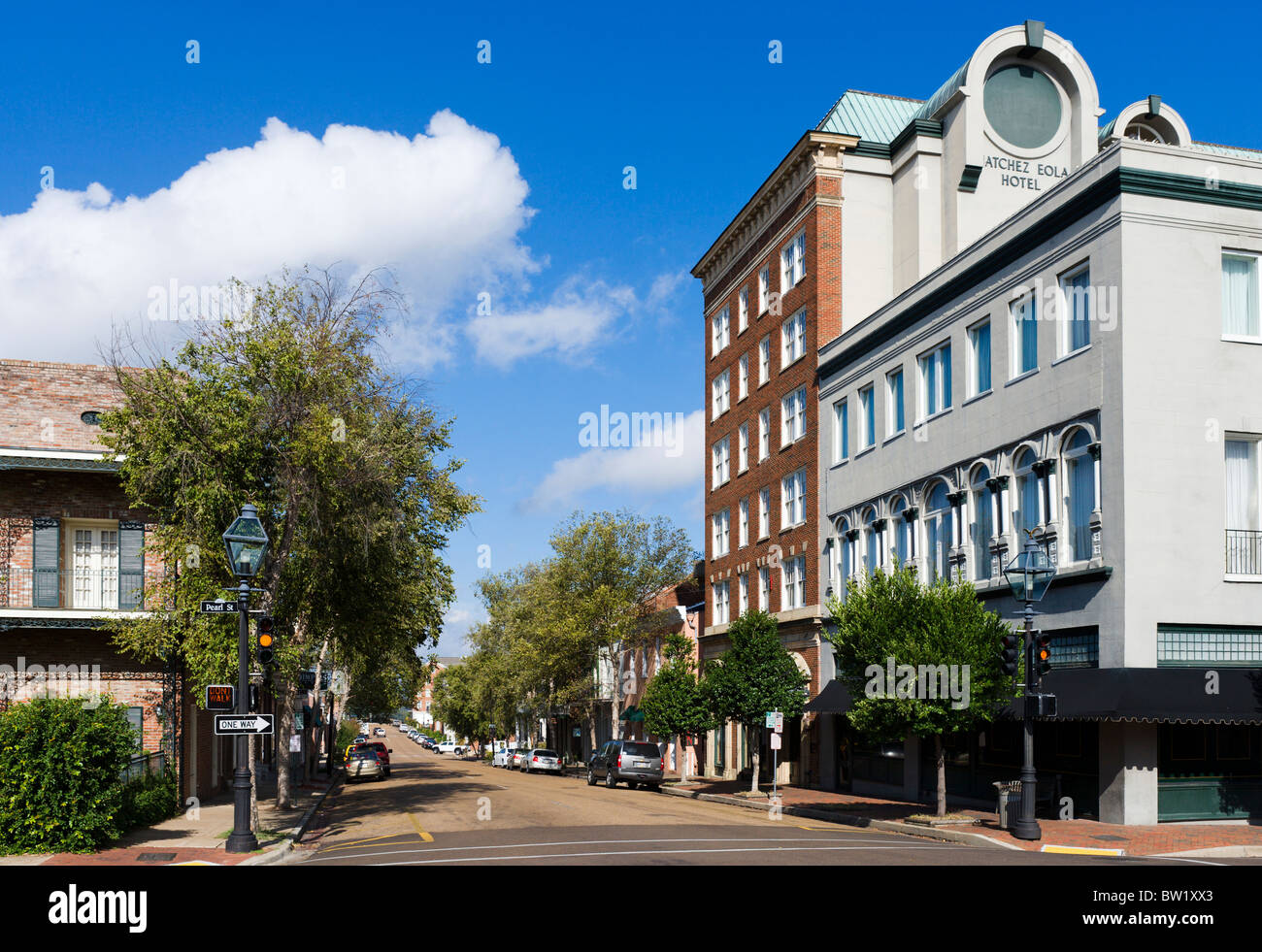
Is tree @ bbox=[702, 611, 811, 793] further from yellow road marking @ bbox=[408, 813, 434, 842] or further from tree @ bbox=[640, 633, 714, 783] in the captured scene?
yellow road marking @ bbox=[408, 813, 434, 842]

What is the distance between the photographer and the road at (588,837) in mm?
18203

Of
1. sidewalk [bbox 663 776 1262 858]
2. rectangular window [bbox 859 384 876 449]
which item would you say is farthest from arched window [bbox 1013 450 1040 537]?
rectangular window [bbox 859 384 876 449]

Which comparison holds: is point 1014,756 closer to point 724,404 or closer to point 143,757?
point 143,757

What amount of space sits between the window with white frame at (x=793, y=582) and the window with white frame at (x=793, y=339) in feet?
24.4

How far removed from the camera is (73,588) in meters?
27.6

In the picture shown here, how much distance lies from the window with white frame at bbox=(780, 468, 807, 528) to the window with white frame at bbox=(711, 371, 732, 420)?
302 inches

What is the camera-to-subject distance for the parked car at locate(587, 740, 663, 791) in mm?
44312

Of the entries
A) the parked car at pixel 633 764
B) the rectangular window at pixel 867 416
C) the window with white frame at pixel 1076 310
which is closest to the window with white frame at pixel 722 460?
the parked car at pixel 633 764

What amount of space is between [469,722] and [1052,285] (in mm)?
95408

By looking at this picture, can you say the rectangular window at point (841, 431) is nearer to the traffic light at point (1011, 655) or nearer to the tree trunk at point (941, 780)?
the tree trunk at point (941, 780)

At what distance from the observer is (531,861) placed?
17406mm

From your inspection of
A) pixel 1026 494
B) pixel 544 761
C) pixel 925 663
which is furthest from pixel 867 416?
pixel 544 761

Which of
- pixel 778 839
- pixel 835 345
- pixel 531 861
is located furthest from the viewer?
pixel 835 345
